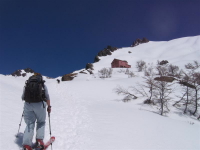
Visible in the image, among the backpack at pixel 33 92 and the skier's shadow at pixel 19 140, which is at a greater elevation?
the backpack at pixel 33 92

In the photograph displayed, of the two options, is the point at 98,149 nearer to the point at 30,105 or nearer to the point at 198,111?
the point at 30,105

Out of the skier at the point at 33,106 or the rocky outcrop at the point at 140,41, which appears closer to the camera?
the skier at the point at 33,106

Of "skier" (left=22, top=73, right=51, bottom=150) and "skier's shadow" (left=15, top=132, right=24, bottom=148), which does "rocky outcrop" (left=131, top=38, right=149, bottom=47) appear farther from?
"skier's shadow" (left=15, top=132, right=24, bottom=148)

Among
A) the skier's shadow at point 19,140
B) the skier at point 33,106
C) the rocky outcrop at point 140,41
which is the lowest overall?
the skier's shadow at point 19,140

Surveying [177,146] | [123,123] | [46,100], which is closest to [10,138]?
[46,100]

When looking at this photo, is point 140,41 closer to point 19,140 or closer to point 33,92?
point 33,92

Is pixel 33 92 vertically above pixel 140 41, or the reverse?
pixel 140 41

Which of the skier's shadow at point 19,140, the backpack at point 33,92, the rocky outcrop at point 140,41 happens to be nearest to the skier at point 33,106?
the backpack at point 33,92

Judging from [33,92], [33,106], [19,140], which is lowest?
[19,140]

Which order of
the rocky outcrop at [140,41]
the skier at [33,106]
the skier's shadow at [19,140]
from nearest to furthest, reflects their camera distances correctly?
the skier at [33,106], the skier's shadow at [19,140], the rocky outcrop at [140,41]

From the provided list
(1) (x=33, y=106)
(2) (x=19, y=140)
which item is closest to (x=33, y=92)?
(1) (x=33, y=106)

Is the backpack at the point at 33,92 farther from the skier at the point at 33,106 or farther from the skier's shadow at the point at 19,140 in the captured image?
the skier's shadow at the point at 19,140

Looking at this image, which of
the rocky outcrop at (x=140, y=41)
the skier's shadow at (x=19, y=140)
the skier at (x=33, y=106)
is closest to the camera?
the skier at (x=33, y=106)

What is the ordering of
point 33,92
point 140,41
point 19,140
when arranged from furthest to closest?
point 140,41 < point 19,140 < point 33,92
